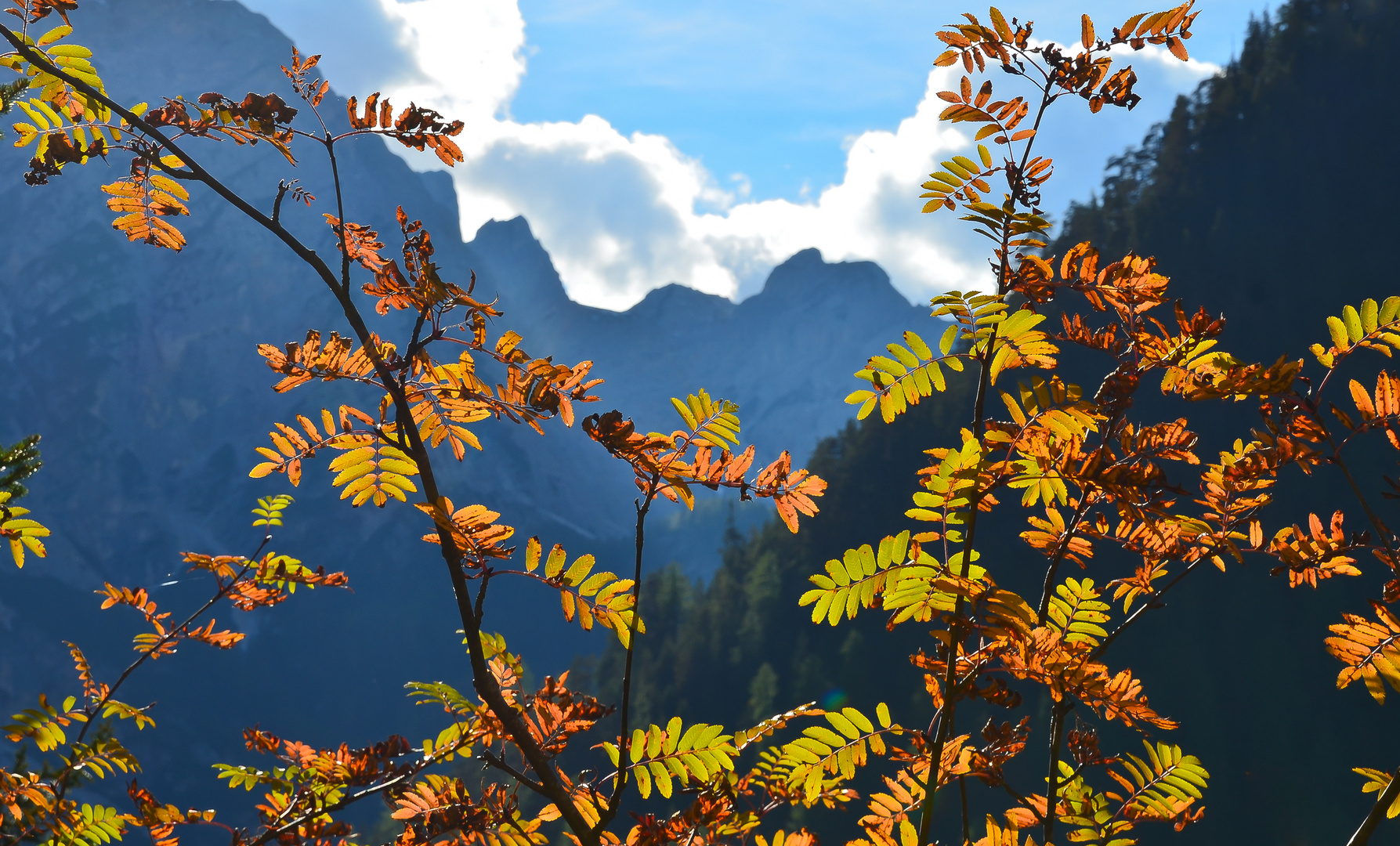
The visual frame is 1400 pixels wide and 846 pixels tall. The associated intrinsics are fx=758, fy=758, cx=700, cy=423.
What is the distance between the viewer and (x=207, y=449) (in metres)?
96.2


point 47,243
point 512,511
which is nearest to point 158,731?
point 512,511

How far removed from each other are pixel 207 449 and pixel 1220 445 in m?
107

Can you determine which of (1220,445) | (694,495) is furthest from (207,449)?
(694,495)

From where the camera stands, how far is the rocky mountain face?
8456cm

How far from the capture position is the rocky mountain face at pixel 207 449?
8456 centimetres

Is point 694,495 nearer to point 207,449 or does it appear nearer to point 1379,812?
point 1379,812

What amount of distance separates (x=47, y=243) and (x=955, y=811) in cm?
11012

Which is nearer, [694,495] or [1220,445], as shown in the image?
[694,495]

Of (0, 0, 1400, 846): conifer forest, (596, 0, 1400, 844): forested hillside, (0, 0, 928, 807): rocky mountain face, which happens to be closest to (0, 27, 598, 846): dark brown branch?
(0, 0, 1400, 846): conifer forest

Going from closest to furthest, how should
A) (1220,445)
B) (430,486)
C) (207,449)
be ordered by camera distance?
(430,486) → (1220,445) → (207,449)

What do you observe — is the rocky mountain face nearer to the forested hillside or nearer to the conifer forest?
the conifer forest

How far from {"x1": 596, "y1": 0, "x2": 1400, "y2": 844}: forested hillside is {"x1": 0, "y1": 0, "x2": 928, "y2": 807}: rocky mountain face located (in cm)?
4441

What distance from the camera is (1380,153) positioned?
190ft

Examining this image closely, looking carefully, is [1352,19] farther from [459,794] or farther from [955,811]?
[459,794]
